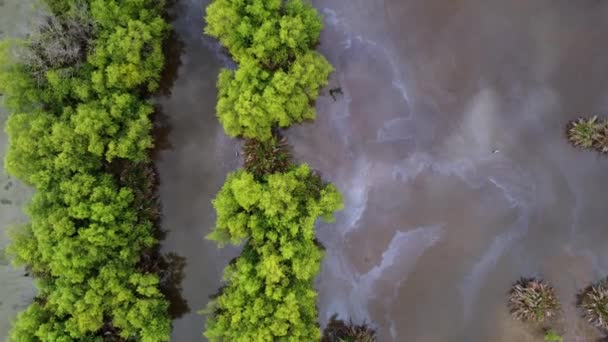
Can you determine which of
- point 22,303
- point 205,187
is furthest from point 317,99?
point 22,303

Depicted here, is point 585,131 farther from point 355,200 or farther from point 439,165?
point 355,200

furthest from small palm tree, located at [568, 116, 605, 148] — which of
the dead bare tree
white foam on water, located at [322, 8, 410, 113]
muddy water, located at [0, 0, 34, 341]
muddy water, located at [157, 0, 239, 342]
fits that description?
muddy water, located at [0, 0, 34, 341]

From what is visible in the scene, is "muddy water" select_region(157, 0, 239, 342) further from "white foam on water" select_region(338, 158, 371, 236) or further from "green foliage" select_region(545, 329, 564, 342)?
"green foliage" select_region(545, 329, 564, 342)

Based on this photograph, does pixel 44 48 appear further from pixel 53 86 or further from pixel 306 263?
pixel 306 263

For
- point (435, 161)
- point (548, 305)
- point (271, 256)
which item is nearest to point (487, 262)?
point (548, 305)

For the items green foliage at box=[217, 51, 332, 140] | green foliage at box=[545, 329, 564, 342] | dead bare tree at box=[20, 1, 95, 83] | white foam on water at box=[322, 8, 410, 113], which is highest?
white foam on water at box=[322, 8, 410, 113]
